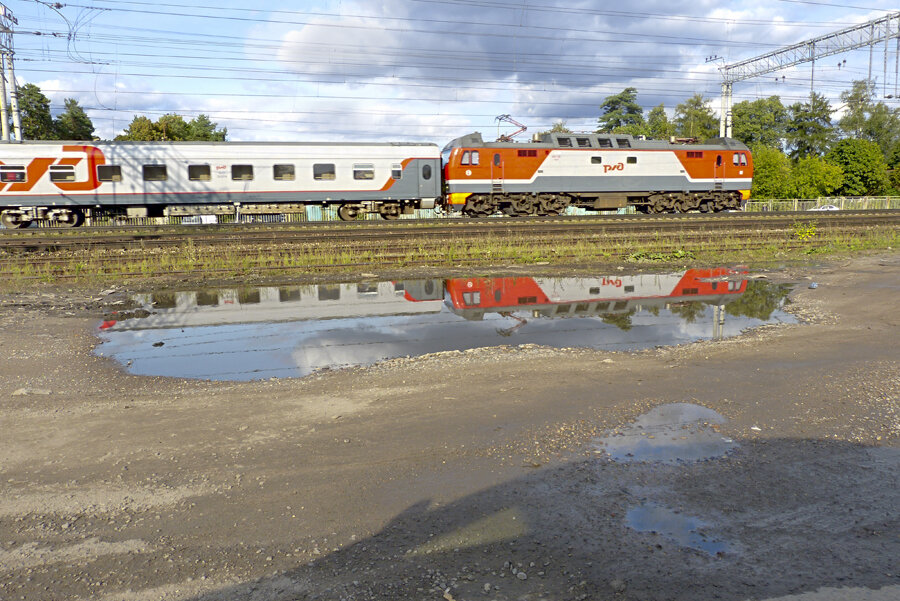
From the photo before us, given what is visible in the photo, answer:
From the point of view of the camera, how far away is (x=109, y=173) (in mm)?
24375

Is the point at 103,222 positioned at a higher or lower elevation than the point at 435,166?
lower

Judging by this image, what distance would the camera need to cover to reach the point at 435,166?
27.8 meters

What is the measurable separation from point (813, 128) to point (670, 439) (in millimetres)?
80683

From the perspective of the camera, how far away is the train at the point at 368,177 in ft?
78.9

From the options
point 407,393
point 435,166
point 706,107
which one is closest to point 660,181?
point 435,166

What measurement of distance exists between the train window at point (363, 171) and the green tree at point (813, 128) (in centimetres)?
6329

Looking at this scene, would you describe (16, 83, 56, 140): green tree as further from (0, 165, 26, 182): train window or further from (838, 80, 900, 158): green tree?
(838, 80, 900, 158): green tree

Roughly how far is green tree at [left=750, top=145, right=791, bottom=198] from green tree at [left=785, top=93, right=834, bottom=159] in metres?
20.7

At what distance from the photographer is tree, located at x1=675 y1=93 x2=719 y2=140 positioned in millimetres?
69688

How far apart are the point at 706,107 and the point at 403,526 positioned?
83218 millimetres

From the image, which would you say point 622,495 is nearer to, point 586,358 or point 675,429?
point 675,429

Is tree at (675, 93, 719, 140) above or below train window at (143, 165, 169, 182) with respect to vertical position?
→ above

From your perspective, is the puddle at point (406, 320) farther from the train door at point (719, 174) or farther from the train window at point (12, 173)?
the train door at point (719, 174)

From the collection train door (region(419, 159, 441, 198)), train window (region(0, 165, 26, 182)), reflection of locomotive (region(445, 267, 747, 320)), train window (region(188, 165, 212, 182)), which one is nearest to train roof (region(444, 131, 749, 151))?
train door (region(419, 159, 441, 198))
